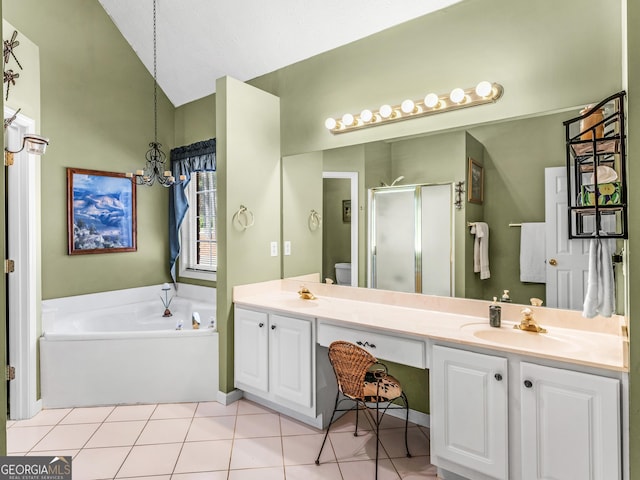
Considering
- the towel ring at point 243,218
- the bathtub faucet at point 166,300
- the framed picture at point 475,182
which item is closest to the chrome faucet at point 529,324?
the framed picture at point 475,182

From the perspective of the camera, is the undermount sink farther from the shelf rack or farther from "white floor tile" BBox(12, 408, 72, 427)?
"white floor tile" BBox(12, 408, 72, 427)

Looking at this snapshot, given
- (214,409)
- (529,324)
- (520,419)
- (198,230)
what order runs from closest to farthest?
(520,419), (529,324), (214,409), (198,230)

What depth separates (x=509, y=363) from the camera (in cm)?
173

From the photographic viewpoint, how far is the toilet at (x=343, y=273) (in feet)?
9.28

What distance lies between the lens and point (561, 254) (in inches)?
78.4

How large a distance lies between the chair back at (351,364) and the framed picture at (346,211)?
3.37 ft

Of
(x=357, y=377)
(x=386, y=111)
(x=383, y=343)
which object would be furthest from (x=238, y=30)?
(x=357, y=377)

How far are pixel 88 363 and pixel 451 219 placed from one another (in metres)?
2.73

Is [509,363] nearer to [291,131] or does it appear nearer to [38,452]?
[291,131]

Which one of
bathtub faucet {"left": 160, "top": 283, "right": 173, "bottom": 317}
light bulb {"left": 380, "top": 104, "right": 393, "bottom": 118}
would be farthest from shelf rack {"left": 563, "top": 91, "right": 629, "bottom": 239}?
bathtub faucet {"left": 160, "top": 283, "right": 173, "bottom": 317}

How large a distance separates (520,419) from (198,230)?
3600 mm

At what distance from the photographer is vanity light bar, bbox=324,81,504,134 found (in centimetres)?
213

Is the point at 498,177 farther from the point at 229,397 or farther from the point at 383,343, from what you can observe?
the point at 229,397

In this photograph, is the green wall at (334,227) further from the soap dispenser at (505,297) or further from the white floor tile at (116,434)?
the white floor tile at (116,434)
